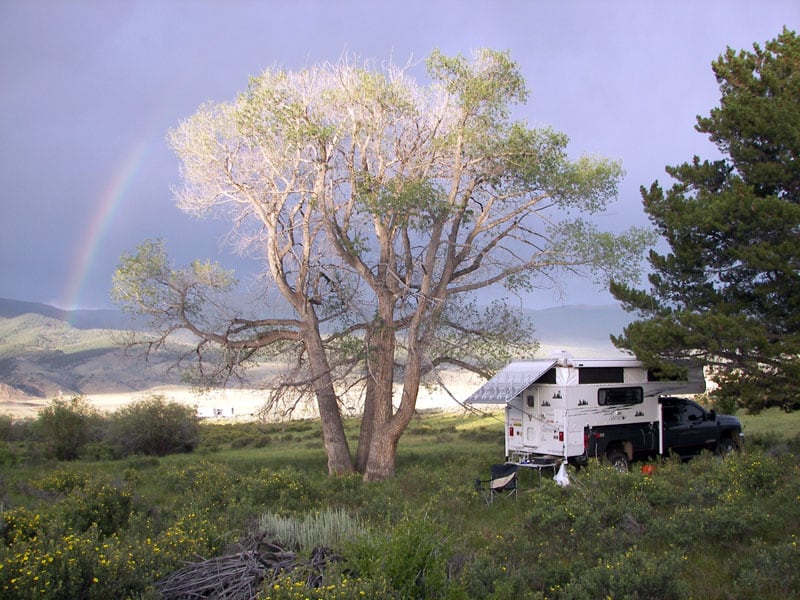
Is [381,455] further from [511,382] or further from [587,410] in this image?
[587,410]

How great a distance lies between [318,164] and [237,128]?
235 centimetres

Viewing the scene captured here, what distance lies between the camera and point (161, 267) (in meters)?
19.4

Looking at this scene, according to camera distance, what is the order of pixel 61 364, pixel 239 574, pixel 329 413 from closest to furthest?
pixel 239 574, pixel 329 413, pixel 61 364

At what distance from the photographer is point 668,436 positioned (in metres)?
17.2

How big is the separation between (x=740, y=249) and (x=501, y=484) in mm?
7791

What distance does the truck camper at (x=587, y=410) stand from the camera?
15.4 meters

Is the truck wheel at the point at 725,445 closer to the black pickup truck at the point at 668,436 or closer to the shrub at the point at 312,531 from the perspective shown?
the black pickup truck at the point at 668,436

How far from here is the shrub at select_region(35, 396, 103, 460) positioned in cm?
3116

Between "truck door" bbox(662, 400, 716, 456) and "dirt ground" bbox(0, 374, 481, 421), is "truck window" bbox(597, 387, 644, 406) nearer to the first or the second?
"truck door" bbox(662, 400, 716, 456)

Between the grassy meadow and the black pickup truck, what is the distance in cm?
183

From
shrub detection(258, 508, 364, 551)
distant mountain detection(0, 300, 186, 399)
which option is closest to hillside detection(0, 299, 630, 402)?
distant mountain detection(0, 300, 186, 399)

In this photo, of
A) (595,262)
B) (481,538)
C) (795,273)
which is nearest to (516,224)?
(595,262)

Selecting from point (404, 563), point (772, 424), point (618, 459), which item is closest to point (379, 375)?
point (618, 459)

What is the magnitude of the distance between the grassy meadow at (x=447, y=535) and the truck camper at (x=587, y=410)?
1126 millimetres
